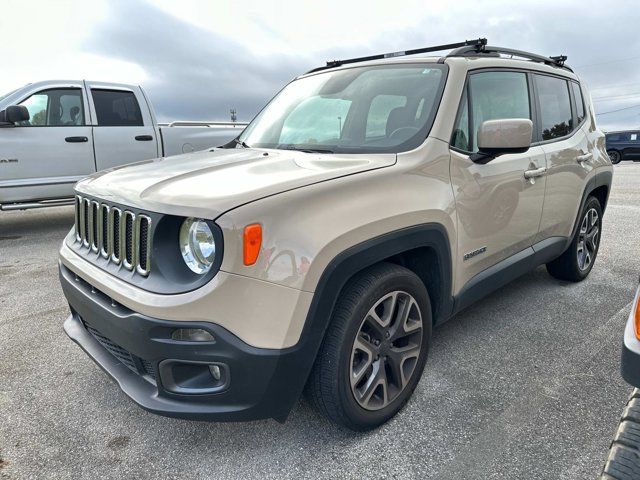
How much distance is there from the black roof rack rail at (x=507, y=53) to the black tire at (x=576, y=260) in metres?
1.22

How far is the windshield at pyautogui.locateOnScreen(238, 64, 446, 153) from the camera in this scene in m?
2.54

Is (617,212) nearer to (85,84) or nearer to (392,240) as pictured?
(392,240)

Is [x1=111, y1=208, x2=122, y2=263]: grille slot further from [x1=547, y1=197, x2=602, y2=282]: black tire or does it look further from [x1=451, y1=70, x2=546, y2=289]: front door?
[x1=547, y1=197, x2=602, y2=282]: black tire

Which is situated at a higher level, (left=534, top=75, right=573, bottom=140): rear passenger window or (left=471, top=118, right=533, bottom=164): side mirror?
(left=534, top=75, right=573, bottom=140): rear passenger window

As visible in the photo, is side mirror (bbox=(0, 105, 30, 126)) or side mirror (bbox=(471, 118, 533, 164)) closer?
side mirror (bbox=(471, 118, 533, 164))

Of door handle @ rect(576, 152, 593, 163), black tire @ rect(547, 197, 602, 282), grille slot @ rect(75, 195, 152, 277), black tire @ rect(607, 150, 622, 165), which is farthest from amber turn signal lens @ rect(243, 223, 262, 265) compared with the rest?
black tire @ rect(607, 150, 622, 165)

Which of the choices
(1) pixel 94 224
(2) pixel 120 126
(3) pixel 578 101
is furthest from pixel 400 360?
(2) pixel 120 126

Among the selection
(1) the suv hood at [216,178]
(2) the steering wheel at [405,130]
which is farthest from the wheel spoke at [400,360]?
(2) the steering wheel at [405,130]

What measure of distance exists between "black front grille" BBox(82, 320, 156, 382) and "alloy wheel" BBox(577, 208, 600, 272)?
12.1 ft

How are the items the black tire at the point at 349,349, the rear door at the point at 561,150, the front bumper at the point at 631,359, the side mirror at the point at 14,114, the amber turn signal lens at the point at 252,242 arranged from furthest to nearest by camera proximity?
the side mirror at the point at 14,114, the rear door at the point at 561,150, the black tire at the point at 349,349, the amber turn signal lens at the point at 252,242, the front bumper at the point at 631,359

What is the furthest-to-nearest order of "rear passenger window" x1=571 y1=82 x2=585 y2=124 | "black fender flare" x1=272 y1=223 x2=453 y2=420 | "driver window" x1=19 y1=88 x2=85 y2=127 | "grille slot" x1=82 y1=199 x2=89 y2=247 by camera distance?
1. "driver window" x1=19 y1=88 x2=85 y2=127
2. "rear passenger window" x1=571 y1=82 x2=585 y2=124
3. "grille slot" x1=82 y1=199 x2=89 y2=247
4. "black fender flare" x1=272 y1=223 x2=453 y2=420

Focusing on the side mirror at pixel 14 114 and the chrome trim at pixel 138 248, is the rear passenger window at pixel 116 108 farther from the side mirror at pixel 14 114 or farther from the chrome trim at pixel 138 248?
the chrome trim at pixel 138 248

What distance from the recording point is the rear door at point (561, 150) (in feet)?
11.2

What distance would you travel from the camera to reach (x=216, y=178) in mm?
2020
